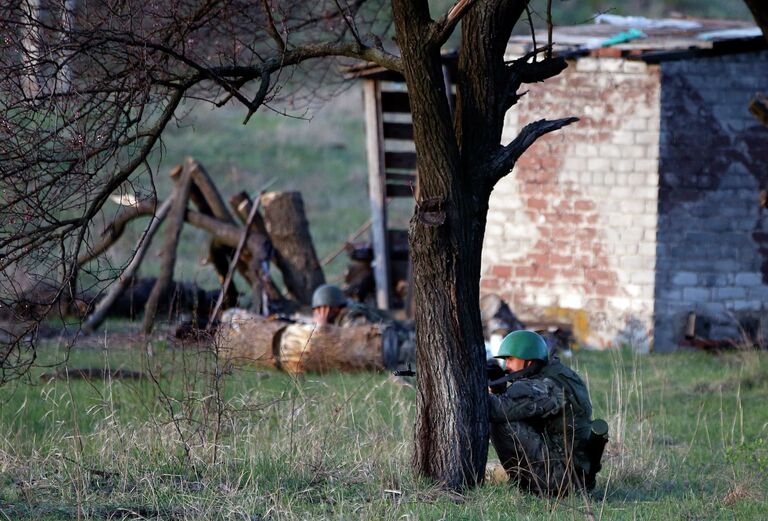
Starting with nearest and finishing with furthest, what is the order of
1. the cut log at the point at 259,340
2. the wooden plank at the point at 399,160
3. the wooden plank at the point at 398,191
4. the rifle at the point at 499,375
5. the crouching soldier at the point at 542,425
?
the crouching soldier at the point at 542,425, the rifle at the point at 499,375, the cut log at the point at 259,340, the wooden plank at the point at 399,160, the wooden plank at the point at 398,191

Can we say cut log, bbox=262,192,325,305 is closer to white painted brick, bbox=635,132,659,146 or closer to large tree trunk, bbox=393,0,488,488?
white painted brick, bbox=635,132,659,146

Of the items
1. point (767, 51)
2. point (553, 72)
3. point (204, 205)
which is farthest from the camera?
point (204, 205)

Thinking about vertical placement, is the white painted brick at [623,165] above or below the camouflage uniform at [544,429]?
above

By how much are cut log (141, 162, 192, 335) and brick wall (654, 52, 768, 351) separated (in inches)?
240

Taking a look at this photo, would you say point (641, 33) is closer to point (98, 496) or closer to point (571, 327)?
point (571, 327)

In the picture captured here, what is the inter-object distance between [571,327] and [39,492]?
8786 millimetres

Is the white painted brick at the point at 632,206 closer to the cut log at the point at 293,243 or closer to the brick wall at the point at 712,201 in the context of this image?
the brick wall at the point at 712,201

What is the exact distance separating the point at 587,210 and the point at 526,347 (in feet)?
23.8

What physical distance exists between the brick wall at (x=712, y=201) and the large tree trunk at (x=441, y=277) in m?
7.61

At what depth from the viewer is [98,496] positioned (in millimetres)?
6574

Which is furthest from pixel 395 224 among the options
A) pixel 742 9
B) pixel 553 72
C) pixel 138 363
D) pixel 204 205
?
pixel 742 9

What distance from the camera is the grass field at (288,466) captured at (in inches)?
252

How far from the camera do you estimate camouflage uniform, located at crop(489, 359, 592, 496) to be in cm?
696

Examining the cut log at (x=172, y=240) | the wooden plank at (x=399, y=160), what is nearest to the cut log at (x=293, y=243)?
the cut log at (x=172, y=240)
